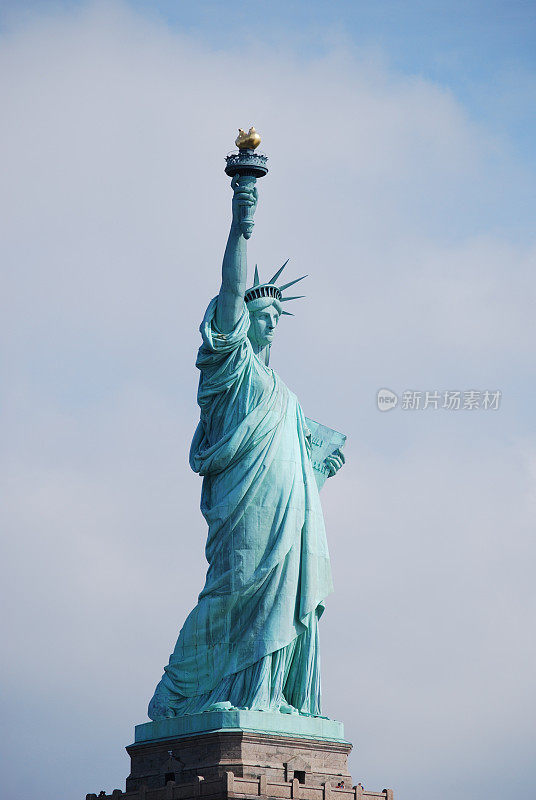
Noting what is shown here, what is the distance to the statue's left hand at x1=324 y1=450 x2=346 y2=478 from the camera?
37.8 meters

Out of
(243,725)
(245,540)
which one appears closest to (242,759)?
(243,725)

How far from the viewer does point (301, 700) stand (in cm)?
3556

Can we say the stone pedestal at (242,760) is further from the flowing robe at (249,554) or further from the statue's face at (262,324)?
the statue's face at (262,324)

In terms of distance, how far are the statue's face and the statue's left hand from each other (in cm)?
239

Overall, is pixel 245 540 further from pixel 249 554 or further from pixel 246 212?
pixel 246 212

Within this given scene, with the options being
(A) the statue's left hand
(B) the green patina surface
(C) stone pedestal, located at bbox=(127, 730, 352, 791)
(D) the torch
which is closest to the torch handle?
(D) the torch

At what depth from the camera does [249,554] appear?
35531 millimetres

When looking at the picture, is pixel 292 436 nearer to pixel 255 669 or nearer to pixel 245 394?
pixel 245 394

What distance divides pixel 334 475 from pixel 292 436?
175 cm

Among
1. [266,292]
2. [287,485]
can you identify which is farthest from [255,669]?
[266,292]

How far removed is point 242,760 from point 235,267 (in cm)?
805

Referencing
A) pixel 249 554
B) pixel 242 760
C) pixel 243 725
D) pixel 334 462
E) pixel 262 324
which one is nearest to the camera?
pixel 242 760

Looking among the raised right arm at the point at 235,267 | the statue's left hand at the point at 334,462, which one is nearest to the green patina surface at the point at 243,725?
the statue's left hand at the point at 334,462

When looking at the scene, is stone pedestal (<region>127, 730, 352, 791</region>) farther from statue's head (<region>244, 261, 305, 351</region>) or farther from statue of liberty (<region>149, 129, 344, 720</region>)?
statue's head (<region>244, 261, 305, 351</region>)
